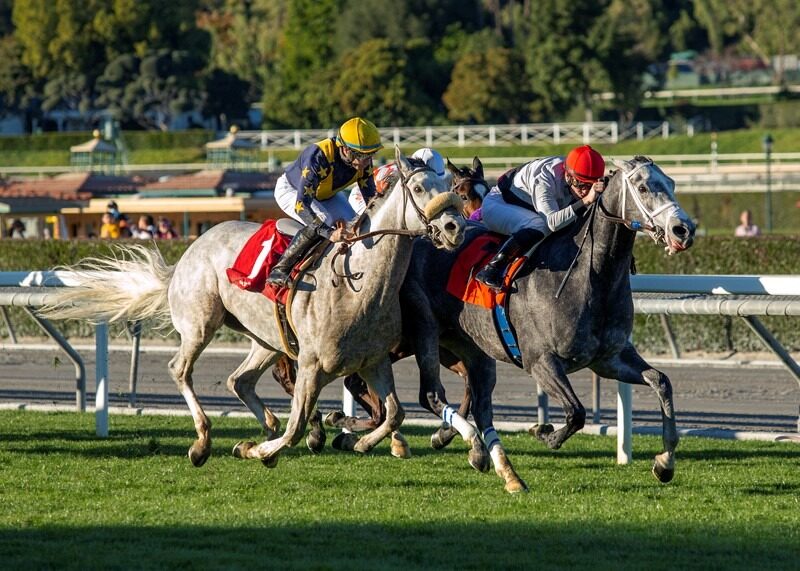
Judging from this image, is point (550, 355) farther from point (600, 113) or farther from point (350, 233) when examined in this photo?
point (600, 113)

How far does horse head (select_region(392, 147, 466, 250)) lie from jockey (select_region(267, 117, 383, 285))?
13.9 inches

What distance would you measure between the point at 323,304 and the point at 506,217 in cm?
111

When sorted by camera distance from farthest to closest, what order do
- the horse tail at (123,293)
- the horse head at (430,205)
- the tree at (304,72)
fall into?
the tree at (304,72)
the horse tail at (123,293)
the horse head at (430,205)

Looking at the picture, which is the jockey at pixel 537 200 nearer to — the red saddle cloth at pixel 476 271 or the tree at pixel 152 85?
the red saddle cloth at pixel 476 271

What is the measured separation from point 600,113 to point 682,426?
47.0 metres

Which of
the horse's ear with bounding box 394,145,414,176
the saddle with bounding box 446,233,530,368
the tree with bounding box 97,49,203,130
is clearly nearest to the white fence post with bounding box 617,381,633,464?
the saddle with bounding box 446,233,530,368

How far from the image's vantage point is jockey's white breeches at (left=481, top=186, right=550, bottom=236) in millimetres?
7512

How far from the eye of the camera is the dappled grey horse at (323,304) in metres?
6.91

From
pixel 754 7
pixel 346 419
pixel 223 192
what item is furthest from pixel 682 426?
pixel 754 7

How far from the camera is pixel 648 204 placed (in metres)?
6.92

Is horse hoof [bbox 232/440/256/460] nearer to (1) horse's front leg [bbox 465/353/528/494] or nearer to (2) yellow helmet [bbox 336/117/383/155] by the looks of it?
(1) horse's front leg [bbox 465/353/528/494]

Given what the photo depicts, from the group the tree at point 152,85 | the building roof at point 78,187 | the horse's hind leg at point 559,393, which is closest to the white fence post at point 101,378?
the horse's hind leg at point 559,393

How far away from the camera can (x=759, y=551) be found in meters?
5.62

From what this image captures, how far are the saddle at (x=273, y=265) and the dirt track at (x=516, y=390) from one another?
2.91 m
